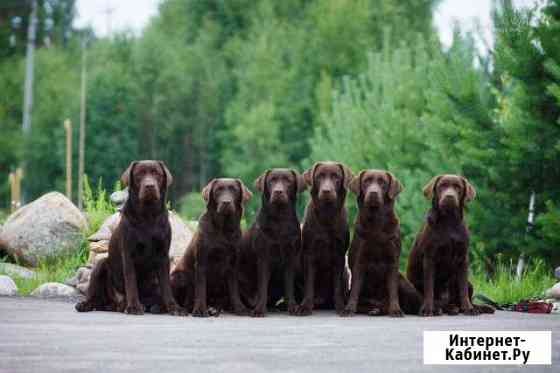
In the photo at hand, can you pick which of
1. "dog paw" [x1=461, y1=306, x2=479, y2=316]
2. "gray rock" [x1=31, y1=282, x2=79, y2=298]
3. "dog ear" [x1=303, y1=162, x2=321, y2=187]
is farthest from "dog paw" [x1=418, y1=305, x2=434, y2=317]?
"gray rock" [x1=31, y1=282, x2=79, y2=298]

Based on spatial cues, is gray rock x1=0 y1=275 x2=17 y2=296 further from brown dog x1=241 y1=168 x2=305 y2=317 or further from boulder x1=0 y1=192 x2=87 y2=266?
brown dog x1=241 y1=168 x2=305 y2=317

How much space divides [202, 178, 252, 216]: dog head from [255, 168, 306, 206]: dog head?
21cm

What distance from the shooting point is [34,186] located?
57.9 meters

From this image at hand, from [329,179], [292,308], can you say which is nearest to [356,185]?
[329,179]

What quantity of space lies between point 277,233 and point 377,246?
105cm

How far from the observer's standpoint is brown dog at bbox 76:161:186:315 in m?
10.3

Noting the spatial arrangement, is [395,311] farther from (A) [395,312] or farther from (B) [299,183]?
(B) [299,183]

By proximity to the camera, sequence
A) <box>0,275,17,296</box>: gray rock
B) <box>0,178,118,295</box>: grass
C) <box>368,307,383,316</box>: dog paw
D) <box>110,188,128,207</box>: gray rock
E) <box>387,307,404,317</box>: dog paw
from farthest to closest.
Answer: <box>110,188,128,207</box>: gray rock
<box>0,178,118,295</box>: grass
<box>0,275,17,296</box>: gray rock
<box>368,307,383,316</box>: dog paw
<box>387,307,404,317</box>: dog paw

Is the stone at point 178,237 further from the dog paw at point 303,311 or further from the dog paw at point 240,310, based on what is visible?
the dog paw at point 303,311

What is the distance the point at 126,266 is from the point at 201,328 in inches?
62.3

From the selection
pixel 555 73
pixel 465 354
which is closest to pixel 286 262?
pixel 465 354

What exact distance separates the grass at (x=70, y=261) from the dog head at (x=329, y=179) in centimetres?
464

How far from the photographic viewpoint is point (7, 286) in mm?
12969

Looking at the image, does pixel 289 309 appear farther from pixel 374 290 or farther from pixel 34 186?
pixel 34 186
